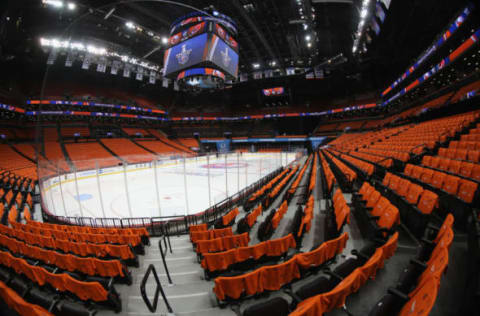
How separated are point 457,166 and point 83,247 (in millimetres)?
9503

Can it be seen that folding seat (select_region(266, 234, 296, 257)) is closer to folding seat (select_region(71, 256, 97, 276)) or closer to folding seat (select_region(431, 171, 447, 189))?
folding seat (select_region(71, 256, 97, 276))

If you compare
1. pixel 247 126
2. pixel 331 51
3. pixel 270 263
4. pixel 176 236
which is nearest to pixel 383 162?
pixel 270 263

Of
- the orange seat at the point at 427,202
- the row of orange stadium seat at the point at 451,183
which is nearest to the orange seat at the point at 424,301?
the orange seat at the point at 427,202

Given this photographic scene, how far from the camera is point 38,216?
8.44m

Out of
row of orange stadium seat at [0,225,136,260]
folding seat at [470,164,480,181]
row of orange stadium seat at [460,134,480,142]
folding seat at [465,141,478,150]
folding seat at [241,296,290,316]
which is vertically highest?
row of orange stadium seat at [460,134,480,142]

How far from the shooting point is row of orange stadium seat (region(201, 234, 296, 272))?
3.04 m

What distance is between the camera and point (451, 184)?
4.02 m

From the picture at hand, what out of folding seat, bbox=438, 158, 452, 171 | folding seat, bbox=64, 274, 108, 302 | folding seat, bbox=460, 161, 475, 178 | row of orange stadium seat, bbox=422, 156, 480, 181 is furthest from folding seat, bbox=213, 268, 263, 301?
folding seat, bbox=438, 158, 452, 171

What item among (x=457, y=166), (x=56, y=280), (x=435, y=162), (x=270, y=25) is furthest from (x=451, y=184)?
(x=270, y=25)

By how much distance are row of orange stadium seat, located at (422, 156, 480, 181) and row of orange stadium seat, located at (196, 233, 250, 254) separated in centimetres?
533

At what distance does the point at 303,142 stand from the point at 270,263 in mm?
36634

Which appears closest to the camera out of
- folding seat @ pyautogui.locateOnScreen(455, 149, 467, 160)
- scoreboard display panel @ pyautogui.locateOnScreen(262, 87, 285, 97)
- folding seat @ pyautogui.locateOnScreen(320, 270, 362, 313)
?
folding seat @ pyautogui.locateOnScreen(320, 270, 362, 313)

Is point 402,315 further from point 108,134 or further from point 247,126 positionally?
point 247,126

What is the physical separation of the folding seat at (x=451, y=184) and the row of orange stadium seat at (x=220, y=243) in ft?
14.8
